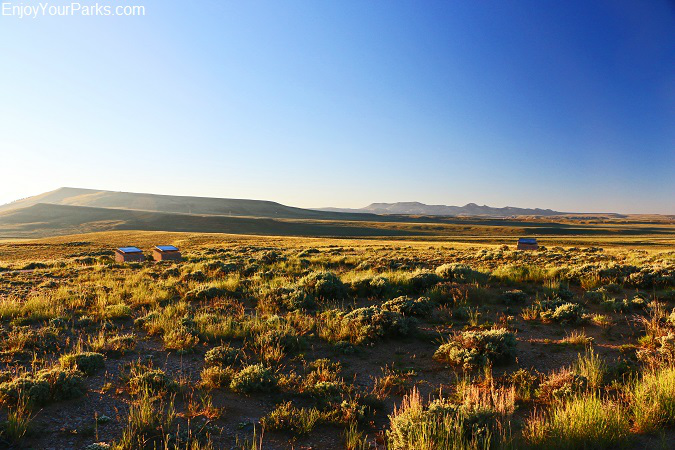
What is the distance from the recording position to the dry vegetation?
13.9 feet

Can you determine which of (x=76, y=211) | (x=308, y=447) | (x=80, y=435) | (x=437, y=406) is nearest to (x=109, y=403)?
(x=80, y=435)

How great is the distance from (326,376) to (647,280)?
40.0ft

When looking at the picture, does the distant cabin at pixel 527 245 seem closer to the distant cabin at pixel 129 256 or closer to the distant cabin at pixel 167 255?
the distant cabin at pixel 167 255

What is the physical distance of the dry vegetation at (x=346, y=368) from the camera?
4.25 m

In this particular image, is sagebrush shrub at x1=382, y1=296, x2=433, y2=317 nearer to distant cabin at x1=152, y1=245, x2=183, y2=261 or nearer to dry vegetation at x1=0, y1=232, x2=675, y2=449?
dry vegetation at x1=0, y1=232, x2=675, y2=449

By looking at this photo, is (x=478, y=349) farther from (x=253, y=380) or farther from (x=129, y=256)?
(x=129, y=256)

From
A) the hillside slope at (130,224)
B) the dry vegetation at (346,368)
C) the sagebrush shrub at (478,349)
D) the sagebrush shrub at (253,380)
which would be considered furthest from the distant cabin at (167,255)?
the hillside slope at (130,224)

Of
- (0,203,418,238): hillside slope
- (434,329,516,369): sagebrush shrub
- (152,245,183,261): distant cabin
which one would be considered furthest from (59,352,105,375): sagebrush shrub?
(0,203,418,238): hillside slope

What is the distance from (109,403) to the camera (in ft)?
17.4

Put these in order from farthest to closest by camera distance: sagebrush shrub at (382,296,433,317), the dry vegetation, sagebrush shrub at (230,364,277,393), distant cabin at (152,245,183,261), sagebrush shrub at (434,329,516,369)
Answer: distant cabin at (152,245,183,261), sagebrush shrub at (382,296,433,317), sagebrush shrub at (434,329,516,369), sagebrush shrub at (230,364,277,393), the dry vegetation

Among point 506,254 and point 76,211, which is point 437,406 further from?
point 76,211

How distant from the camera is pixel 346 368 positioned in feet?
22.1

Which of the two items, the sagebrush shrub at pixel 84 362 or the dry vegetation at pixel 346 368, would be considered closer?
the dry vegetation at pixel 346 368

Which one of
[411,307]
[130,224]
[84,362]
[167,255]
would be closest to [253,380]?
[84,362]
